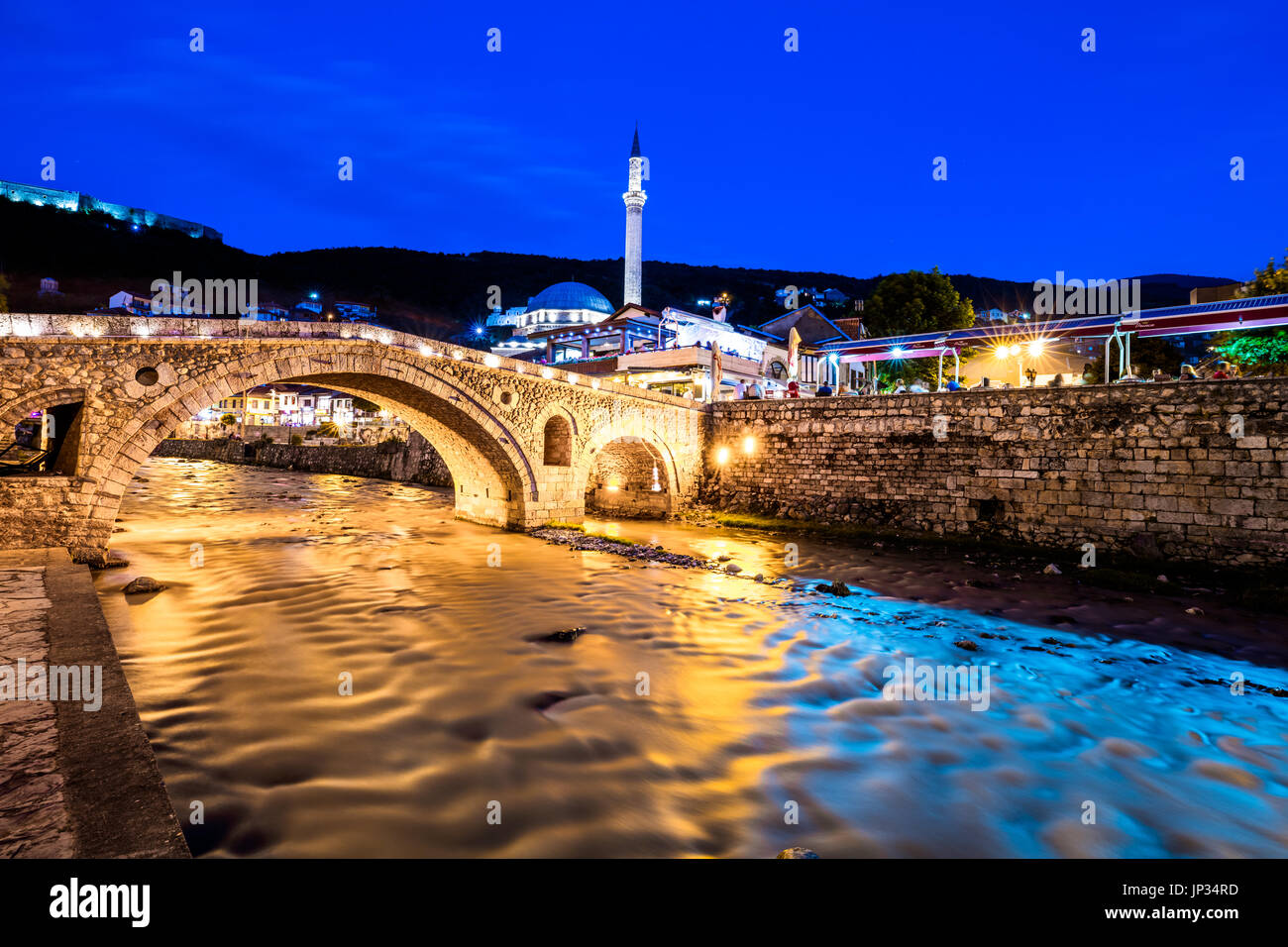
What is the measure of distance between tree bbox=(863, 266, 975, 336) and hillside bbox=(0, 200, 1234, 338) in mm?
43995

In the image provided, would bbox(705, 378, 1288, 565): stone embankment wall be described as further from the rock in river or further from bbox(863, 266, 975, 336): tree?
bbox(863, 266, 975, 336): tree

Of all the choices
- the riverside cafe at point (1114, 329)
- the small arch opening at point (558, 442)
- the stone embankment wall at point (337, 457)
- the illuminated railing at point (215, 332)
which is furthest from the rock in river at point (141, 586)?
the stone embankment wall at point (337, 457)

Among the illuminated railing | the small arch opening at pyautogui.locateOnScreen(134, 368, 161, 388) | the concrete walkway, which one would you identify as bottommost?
the concrete walkway

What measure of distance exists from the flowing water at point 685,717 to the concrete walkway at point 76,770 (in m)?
0.73

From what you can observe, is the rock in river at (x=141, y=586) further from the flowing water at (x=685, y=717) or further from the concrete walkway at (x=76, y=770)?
the concrete walkway at (x=76, y=770)

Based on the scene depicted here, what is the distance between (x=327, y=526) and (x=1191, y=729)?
55.2ft

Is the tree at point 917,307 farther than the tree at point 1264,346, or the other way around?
the tree at point 917,307

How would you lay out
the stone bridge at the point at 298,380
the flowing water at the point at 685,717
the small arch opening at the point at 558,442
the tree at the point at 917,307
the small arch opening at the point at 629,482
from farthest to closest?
1. the tree at the point at 917,307
2. the small arch opening at the point at 629,482
3. the small arch opening at the point at 558,442
4. the stone bridge at the point at 298,380
5. the flowing water at the point at 685,717

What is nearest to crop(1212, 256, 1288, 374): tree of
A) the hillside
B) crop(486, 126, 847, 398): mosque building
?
crop(486, 126, 847, 398): mosque building

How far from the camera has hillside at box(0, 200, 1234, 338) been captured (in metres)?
55.9

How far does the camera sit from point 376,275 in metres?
90.5

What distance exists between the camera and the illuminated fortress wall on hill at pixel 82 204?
68875 mm
